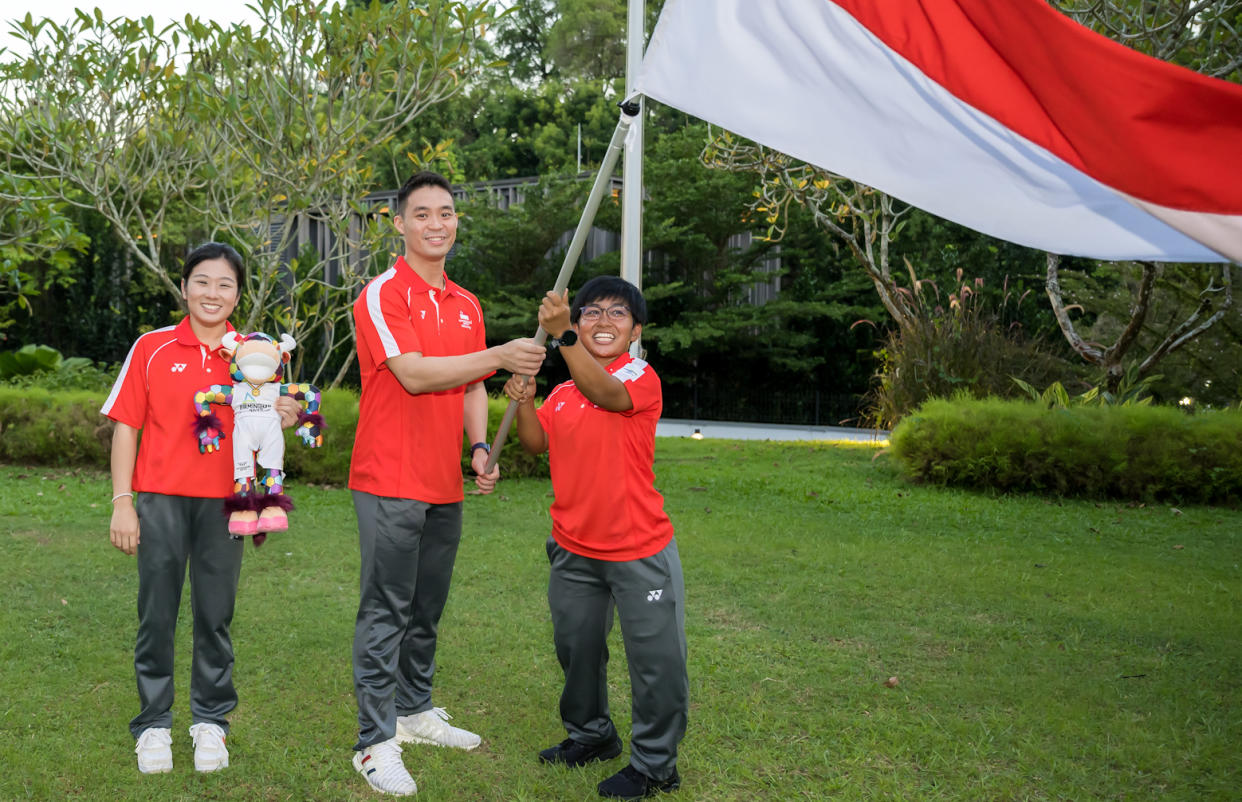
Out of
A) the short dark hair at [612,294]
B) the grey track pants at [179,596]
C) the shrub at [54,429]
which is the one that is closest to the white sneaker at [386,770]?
the grey track pants at [179,596]

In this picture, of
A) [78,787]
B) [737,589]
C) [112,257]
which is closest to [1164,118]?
[78,787]

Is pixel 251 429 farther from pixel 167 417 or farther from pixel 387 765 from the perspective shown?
pixel 387 765

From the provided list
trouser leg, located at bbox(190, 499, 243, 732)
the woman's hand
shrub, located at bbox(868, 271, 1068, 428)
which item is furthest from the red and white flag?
shrub, located at bbox(868, 271, 1068, 428)

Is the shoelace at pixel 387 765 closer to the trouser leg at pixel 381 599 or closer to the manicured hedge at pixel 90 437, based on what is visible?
the trouser leg at pixel 381 599

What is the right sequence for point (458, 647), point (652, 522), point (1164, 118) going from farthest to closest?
point (458, 647)
point (652, 522)
point (1164, 118)

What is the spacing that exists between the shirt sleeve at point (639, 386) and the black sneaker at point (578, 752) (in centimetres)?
129

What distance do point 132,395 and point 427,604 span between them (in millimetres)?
1292

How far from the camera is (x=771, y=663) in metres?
5.34

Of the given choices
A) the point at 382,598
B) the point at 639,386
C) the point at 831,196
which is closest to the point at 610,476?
the point at 639,386

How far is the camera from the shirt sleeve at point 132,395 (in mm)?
3791

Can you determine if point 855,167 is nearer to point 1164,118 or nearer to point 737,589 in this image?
point 1164,118

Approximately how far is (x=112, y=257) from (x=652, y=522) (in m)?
22.3

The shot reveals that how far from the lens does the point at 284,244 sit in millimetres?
11148

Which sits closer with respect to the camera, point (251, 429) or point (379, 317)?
point (379, 317)
